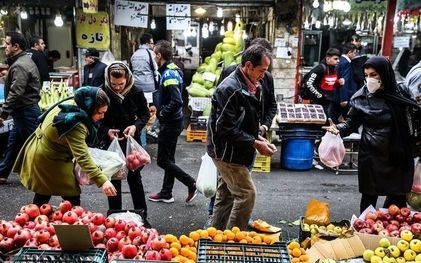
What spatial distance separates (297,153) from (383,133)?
3.46m

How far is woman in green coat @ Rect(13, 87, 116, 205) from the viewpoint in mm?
3588

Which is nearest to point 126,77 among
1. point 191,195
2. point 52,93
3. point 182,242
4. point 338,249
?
point 182,242

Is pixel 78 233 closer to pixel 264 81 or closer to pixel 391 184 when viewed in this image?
pixel 264 81

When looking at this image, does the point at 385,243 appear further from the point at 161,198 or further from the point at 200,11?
the point at 200,11

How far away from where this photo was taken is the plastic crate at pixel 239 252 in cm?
261

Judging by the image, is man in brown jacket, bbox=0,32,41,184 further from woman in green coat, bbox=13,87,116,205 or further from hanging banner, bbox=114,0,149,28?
hanging banner, bbox=114,0,149,28

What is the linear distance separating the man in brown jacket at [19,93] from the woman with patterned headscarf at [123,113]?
2207 mm

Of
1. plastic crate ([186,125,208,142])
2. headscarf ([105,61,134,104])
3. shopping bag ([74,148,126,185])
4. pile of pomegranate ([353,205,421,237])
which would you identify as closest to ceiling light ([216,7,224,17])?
plastic crate ([186,125,208,142])

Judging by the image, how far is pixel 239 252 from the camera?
273 cm

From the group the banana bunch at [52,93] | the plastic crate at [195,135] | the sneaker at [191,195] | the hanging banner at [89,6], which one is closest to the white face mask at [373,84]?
the sneaker at [191,195]

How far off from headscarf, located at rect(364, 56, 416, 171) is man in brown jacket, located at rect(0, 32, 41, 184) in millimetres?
4579

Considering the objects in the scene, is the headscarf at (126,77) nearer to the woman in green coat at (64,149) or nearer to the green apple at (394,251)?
the woman in green coat at (64,149)

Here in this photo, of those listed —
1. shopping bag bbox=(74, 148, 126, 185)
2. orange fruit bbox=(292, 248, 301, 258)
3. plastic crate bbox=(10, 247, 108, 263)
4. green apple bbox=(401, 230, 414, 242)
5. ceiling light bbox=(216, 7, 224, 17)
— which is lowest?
orange fruit bbox=(292, 248, 301, 258)

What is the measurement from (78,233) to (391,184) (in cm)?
324
